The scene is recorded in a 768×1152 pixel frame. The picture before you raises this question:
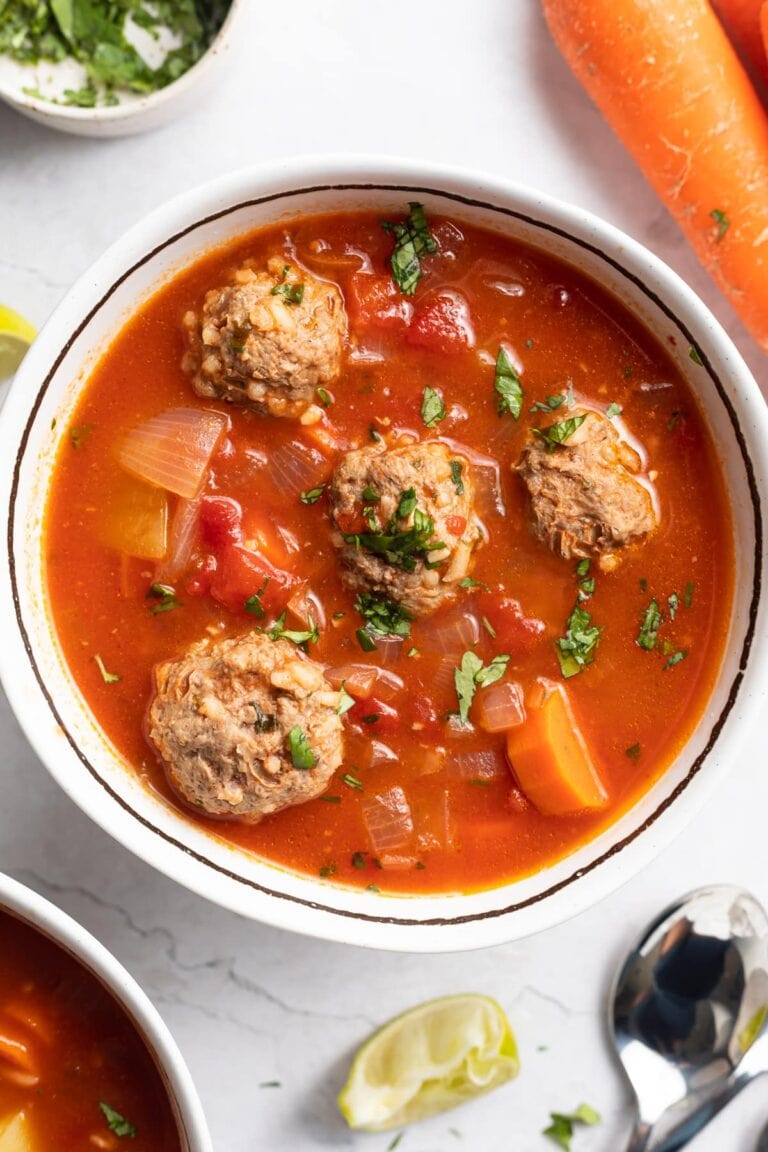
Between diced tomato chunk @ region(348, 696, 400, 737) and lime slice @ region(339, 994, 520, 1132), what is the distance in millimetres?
1315

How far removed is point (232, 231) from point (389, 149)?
101 cm

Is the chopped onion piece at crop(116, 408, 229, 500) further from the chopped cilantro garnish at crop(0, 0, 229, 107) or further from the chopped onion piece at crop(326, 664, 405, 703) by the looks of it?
the chopped cilantro garnish at crop(0, 0, 229, 107)

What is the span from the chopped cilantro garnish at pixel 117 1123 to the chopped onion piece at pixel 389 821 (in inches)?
55.6

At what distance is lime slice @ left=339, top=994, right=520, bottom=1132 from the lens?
464 centimetres

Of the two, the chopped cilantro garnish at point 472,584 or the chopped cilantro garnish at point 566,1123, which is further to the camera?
A: the chopped cilantro garnish at point 566,1123

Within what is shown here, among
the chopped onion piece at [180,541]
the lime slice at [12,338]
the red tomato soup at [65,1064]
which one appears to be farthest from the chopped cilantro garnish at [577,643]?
the lime slice at [12,338]

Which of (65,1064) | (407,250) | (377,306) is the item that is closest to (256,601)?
(377,306)

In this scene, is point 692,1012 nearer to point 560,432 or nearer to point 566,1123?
point 566,1123

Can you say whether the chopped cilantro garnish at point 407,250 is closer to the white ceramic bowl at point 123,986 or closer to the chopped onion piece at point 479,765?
the chopped onion piece at point 479,765

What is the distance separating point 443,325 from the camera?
406 cm

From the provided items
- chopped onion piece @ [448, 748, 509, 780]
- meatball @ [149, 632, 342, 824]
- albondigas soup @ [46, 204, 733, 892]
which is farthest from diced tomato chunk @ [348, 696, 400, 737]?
chopped onion piece @ [448, 748, 509, 780]

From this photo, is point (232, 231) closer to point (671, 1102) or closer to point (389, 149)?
point (389, 149)

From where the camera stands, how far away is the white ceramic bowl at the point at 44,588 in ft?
12.7

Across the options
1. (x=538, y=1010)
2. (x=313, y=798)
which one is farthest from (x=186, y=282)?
(x=538, y=1010)
